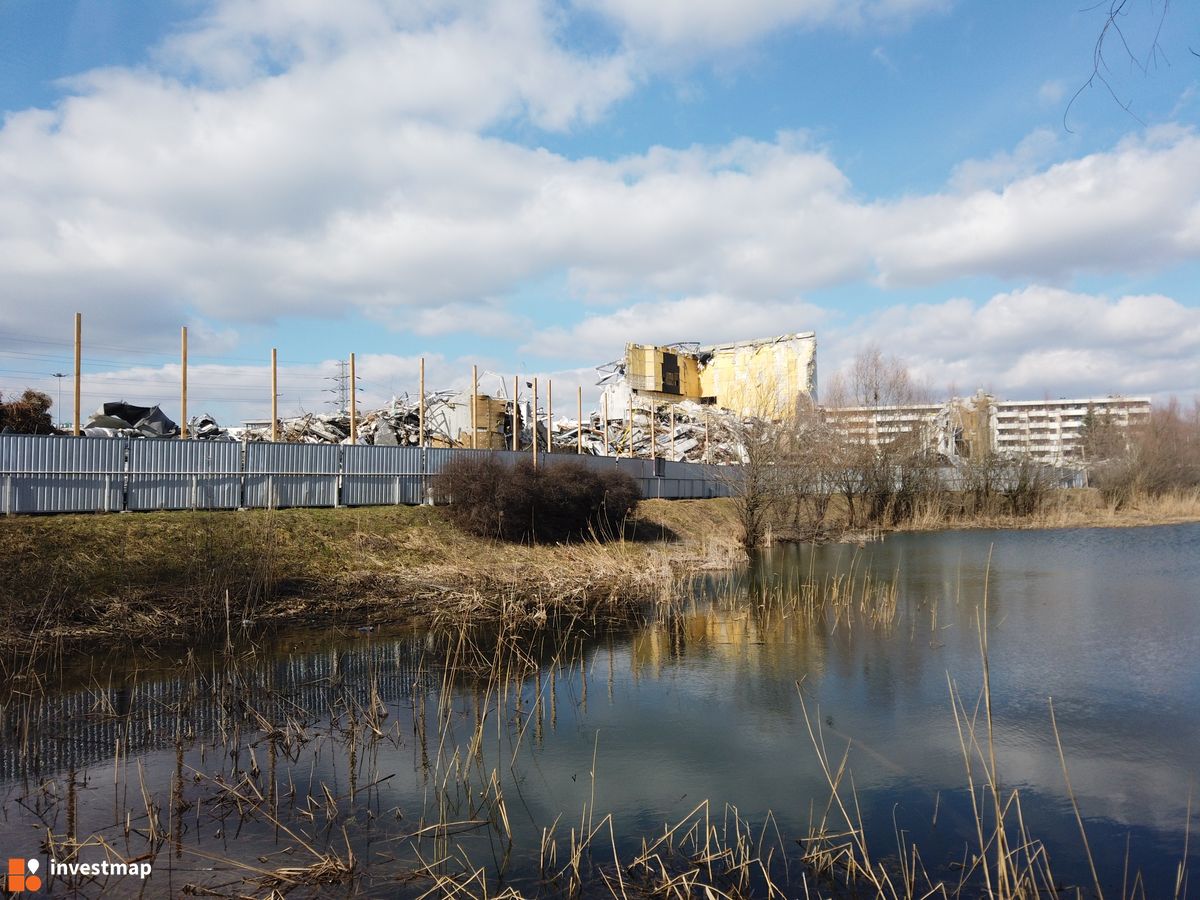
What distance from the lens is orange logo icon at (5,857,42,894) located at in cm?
552

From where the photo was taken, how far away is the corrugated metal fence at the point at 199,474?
726 inches

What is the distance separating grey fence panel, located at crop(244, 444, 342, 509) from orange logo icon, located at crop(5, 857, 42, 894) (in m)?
16.0

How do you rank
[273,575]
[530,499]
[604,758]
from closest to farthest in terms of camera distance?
[604,758], [273,575], [530,499]

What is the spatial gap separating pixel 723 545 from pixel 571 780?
19.3 metres

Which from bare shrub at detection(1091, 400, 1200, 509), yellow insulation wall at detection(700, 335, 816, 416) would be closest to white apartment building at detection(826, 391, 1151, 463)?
bare shrub at detection(1091, 400, 1200, 509)

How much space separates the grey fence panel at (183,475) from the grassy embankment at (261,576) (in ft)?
3.40

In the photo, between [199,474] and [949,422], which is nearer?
[199,474]

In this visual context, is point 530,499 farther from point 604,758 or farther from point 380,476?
point 604,758

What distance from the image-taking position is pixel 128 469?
789 inches

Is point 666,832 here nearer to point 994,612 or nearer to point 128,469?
point 994,612

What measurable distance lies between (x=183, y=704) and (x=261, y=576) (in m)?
7.41

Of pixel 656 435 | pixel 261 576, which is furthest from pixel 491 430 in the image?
Result: pixel 261 576

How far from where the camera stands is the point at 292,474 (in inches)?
904

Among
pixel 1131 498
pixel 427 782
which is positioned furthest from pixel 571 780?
pixel 1131 498
